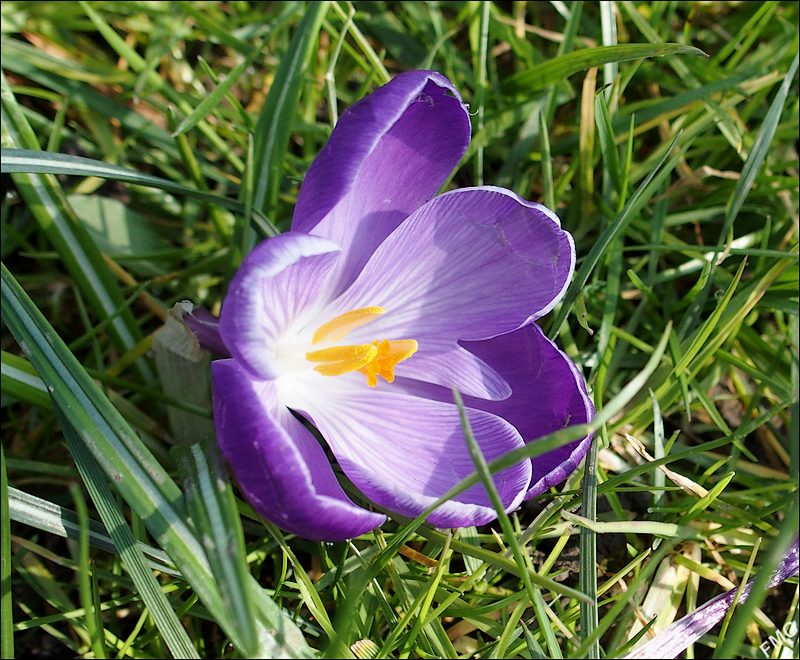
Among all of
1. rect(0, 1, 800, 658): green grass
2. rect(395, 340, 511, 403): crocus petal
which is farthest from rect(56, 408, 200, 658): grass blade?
rect(395, 340, 511, 403): crocus petal

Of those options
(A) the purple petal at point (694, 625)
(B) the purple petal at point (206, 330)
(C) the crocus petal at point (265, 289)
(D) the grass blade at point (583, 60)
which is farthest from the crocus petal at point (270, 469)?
(D) the grass blade at point (583, 60)

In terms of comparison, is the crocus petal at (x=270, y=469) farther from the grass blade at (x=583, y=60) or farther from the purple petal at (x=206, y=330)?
the grass blade at (x=583, y=60)

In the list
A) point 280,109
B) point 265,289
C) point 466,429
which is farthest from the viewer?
point 280,109

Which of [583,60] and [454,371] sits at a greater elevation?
[583,60]

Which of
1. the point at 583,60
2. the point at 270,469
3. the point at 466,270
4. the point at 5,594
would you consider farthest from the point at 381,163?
the point at 5,594

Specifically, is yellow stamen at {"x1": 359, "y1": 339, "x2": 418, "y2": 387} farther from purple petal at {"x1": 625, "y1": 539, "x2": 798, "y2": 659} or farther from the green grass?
purple petal at {"x1": 625, "y1": 539, "x2": 798, "y2": 659}

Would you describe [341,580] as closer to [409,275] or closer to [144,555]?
[144,555]

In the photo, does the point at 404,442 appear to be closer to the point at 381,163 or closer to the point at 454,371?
the point at 454,371

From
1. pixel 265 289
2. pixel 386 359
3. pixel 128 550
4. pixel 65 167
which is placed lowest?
pixel 128 550
